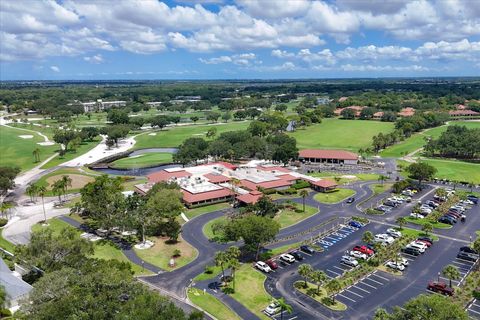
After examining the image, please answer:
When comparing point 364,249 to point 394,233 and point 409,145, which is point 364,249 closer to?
point 394,233

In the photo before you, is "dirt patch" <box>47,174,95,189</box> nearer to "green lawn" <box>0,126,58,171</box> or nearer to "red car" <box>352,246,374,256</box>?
"green lawn" <box>0,126,58,171</box>

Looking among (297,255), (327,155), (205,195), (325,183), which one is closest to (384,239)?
(297,255)

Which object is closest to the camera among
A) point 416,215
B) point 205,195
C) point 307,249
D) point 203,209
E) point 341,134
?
point 307,249

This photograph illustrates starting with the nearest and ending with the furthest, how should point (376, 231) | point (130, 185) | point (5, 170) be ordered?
point (376, 231), point (5, 170), point (130, 185)

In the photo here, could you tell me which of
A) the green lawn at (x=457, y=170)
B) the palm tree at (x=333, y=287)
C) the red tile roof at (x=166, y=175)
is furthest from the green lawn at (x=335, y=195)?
the palm tree at (x=333, y=287)

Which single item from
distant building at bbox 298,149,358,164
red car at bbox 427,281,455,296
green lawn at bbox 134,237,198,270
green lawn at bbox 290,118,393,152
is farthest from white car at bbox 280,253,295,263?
green lawn at bbox 290,118,393,152

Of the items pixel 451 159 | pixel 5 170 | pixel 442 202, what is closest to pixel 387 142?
pixel 451 159

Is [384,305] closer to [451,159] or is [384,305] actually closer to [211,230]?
[211,230]
